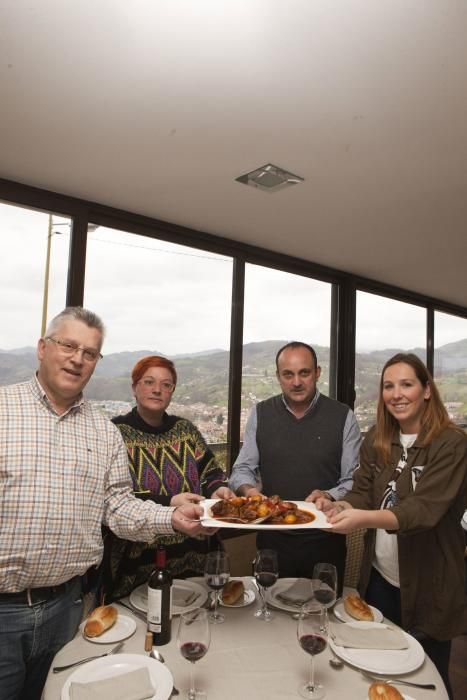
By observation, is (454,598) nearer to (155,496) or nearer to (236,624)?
(236,624)

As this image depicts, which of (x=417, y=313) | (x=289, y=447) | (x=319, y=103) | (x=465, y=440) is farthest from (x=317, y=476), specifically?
(x=417, y=313)

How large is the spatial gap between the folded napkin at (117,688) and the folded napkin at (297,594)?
607mm

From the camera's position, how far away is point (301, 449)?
2.33 m

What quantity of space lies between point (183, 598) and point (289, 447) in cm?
84

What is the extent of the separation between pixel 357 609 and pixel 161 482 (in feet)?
2.89

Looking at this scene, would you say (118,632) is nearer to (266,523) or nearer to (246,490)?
(266,523)

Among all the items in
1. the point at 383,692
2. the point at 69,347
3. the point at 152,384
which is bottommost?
the point at 383,692

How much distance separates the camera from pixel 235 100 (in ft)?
6.44

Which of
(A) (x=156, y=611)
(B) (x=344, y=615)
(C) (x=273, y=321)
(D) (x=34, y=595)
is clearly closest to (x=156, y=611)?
(A) (x=156, y=611)

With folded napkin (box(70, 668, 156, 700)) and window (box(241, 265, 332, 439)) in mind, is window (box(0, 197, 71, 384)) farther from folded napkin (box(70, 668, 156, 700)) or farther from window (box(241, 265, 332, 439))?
folded napkin (box(70, 668, 156, 700))

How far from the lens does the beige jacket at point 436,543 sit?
5.73 feet

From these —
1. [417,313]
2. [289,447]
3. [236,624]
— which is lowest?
[236,624]

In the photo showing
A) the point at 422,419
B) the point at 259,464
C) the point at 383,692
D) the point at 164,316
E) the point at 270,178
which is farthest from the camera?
the point at 164,316

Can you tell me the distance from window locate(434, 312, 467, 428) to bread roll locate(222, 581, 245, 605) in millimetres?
4686
